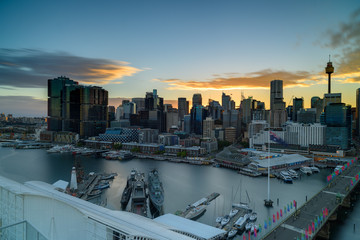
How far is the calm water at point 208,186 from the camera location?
9812 mm

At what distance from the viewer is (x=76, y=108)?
41594 millimetres

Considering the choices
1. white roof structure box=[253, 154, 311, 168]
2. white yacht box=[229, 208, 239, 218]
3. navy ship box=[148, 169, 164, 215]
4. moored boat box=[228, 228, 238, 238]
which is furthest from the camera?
white roof structure box=[253, 154, 311, 168]

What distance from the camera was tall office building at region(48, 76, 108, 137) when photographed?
40.6 m

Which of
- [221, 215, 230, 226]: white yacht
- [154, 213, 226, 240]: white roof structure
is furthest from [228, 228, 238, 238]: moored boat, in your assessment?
[154, 213, 226, 240]: white roof structure

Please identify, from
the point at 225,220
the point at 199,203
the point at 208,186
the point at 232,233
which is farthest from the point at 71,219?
the point at 208,186

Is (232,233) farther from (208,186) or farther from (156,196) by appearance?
(208,186)

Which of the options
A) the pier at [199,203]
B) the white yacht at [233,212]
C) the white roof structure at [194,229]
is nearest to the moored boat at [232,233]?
the white roof structure at [194,229]

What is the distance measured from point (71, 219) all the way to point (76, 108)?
41307 millimetres

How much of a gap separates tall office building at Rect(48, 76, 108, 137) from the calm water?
21369 millimetres

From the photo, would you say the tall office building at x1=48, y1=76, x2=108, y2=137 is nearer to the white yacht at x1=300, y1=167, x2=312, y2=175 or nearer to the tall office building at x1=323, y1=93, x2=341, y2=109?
the white yacht at x1=300, y1=167, x2=312, y2=175

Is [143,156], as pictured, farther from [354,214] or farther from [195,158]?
[354,214]

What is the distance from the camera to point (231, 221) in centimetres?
853

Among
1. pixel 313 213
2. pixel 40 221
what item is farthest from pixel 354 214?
pixel 40 221

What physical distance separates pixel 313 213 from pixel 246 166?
10033 millimetres
